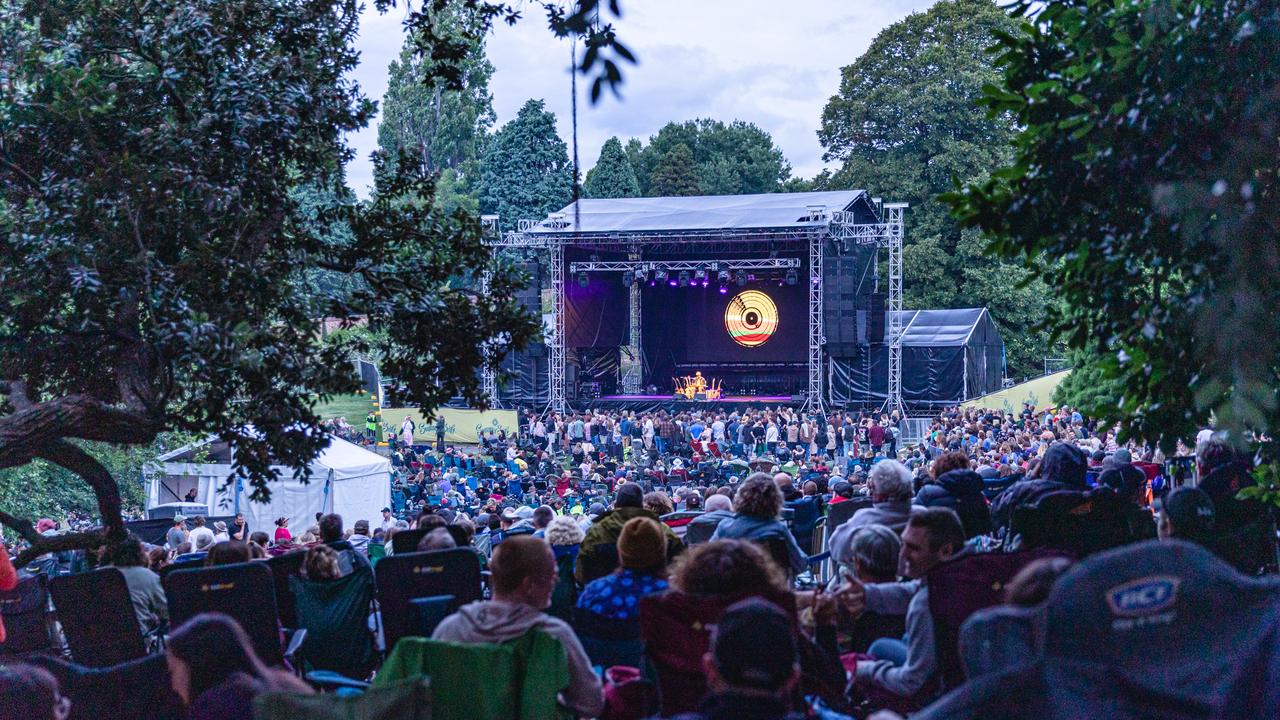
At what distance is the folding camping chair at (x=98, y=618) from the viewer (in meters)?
5.99

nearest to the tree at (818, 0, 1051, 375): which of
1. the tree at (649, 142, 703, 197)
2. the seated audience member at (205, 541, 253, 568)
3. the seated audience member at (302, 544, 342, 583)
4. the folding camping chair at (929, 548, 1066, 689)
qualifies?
the tree at (649, 142, 703, 197)

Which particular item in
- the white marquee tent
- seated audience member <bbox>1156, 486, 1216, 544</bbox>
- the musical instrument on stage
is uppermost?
the musical instrument on stage

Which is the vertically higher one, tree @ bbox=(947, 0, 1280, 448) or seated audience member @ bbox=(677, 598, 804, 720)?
tree @ bbox=(947, 0, 1280, 448)

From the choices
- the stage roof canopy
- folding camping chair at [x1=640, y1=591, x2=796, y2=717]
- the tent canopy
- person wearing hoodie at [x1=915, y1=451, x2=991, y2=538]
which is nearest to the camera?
folding camping chair at [x1=640, y1=591, x2=796, y2=717]

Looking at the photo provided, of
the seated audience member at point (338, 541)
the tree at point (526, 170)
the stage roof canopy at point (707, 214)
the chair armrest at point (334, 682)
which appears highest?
the tree at point (526, 170)

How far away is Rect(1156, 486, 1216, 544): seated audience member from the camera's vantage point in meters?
5.50

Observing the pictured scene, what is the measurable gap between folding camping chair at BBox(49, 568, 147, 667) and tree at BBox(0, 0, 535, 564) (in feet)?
3.13

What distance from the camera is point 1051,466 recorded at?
22.9 ft

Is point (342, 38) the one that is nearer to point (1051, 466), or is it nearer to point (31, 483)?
point (1051, 466)

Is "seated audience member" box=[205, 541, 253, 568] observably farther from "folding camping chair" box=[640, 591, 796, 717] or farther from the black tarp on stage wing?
the black tarp on stage wing

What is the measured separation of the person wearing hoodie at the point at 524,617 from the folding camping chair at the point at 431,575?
1824 millimetres

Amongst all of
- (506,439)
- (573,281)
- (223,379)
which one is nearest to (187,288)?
(223,379)

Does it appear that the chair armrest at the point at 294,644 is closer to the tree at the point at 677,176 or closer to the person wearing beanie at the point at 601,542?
the person wearing beanie at the point at 601,542

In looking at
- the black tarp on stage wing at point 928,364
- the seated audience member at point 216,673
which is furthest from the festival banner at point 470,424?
the seated audience member at point 216,673
